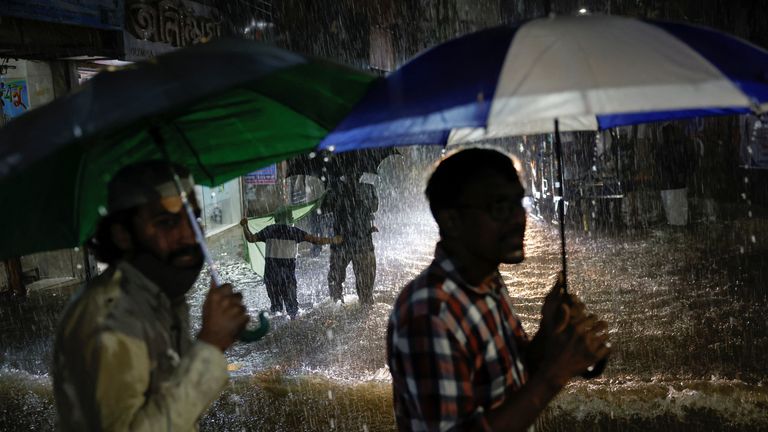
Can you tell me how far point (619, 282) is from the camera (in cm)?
905

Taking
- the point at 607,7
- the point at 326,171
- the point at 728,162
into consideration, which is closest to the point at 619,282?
the point at 326,171

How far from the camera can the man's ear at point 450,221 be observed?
2.14m

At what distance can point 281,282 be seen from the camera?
26.9 ft

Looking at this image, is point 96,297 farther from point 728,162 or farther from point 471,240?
point 728,162

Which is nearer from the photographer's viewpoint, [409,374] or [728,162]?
[409,374]

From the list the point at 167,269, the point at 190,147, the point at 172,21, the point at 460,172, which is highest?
the point at 172,21

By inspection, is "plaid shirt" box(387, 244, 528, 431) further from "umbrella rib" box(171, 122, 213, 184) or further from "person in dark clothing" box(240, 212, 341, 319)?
"person in dark clothing" box(240, 212, 341, 319)

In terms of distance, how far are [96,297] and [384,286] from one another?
26.3 feet

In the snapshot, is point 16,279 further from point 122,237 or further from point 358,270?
point 122,237

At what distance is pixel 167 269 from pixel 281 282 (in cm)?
610

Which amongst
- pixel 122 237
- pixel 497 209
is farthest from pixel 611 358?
pixel 122 237

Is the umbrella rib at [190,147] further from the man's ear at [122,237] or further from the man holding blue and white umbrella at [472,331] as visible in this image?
the man holding blue and white umbrella at [472,331]

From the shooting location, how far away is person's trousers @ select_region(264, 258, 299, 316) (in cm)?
811

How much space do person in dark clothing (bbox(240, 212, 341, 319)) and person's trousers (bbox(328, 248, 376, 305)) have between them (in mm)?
292
